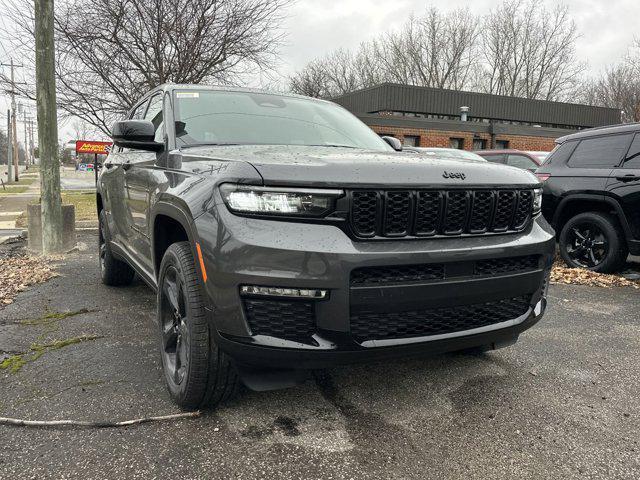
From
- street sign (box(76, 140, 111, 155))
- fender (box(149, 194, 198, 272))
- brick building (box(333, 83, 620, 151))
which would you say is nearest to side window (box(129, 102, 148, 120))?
fender (box(149, 194, 198, 272))

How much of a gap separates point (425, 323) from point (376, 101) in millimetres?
21303

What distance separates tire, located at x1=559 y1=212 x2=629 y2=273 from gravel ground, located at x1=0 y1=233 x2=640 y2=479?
97.0 inches

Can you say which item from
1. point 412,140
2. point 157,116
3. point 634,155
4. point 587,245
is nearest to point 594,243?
point 587,245

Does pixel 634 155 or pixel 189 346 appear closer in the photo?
pixel 189 346

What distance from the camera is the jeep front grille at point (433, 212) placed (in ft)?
7.00

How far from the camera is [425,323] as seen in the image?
2.24 metres

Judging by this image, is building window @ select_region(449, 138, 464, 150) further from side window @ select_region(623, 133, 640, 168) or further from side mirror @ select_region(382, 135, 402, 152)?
side mirror @ select_region(382, 135, 402, 152)

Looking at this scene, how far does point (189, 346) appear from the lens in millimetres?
2320

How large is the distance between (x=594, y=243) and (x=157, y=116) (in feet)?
17.4

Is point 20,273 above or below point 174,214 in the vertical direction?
below

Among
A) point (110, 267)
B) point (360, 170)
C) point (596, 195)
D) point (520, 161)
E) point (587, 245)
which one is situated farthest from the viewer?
point (520, 161)

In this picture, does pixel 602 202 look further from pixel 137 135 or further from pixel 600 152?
pixel 137 135

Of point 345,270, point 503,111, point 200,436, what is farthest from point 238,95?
point 503,111

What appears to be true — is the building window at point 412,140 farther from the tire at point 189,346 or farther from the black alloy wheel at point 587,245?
the tire at point 189,346
